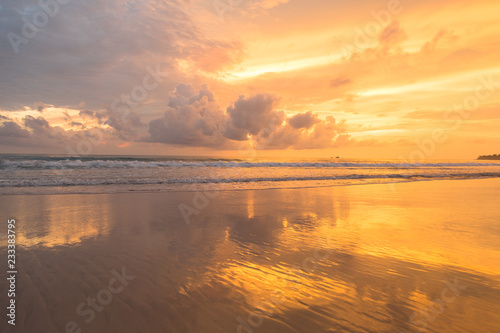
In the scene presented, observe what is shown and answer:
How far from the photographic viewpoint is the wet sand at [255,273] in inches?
125

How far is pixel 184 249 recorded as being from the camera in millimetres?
5641

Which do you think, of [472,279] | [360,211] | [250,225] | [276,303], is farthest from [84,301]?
[360,211]

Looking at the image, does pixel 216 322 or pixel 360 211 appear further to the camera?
pixel 360 211

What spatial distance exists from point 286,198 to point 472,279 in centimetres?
901

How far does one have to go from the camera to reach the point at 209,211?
975 cm

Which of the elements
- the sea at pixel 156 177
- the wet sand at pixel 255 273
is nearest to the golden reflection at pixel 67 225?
the wet sand at pixel 255 273

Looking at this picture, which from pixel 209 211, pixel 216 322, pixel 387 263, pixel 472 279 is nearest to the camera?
pixel 216 322

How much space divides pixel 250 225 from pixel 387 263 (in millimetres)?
3880

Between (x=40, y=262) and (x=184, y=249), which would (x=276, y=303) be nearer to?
(x=184, y=249)

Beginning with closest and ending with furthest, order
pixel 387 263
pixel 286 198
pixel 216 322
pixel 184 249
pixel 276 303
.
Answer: pixel 216 322 → pixel 276 303 → pixel 387 263 → pixel 184 249 → pixel 286 198

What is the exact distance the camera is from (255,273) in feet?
14.6

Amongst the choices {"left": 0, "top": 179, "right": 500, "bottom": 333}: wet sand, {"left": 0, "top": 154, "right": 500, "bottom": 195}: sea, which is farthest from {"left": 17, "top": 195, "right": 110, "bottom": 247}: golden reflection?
{"left": 0, "top": 154, "right": 500, "bottom": 195}: sea

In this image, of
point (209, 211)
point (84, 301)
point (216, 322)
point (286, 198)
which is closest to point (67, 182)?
point (209, 211)

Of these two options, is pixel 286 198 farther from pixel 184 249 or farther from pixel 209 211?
pixel 184 249
